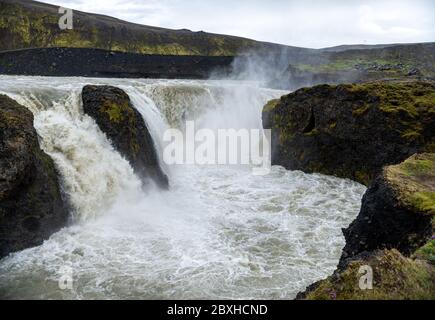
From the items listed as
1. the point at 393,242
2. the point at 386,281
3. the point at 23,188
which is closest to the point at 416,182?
the point at 393,242

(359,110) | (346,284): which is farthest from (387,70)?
(346,284)

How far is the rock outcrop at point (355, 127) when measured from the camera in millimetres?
14586

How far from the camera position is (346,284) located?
486cm

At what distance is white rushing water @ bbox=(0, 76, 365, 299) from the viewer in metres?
8.30

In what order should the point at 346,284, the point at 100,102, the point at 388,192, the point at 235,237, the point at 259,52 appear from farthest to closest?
the point at 259,52
the point at 100,102
the point at 235,237
the point at 388,192
the point at 346,284

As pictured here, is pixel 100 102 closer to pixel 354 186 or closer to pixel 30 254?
pixel 30 254

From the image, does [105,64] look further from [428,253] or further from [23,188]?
[428,253]

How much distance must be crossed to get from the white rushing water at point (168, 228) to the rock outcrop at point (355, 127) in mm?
892

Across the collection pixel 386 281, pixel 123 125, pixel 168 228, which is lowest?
pixel 168 228

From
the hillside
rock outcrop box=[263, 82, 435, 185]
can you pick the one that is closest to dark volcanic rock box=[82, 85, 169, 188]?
rock outcrop box=[263, 82, 435, 185]

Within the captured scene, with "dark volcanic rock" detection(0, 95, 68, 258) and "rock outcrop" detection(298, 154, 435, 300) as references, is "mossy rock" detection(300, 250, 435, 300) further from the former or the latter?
"dark volcanic rock" detection(0, 95, 68, 258)

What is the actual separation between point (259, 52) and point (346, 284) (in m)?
60.0

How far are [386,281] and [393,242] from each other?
237 centimetres

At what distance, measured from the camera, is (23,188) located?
9.82 meters
